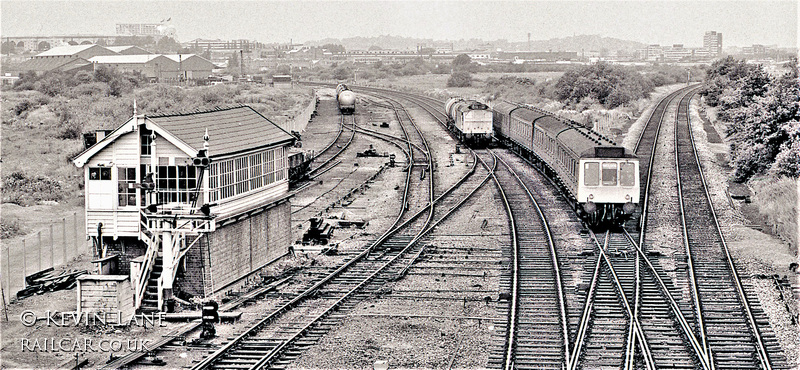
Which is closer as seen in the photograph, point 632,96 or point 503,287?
point 503,287

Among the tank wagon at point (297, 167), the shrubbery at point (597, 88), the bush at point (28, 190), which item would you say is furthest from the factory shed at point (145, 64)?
the tank wagon at point (297, 167)

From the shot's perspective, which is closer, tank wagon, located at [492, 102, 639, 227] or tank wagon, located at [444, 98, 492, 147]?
tank wagon, located at [492, 102, 639, 227]

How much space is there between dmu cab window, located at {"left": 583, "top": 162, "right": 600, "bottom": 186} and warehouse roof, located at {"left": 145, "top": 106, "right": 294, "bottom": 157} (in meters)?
8.98

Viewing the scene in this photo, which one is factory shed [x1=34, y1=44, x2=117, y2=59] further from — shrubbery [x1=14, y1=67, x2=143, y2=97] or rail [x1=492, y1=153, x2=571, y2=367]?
rail [x1=492, y1=153, x2=571, y2=367]

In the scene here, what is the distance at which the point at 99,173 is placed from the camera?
2058cm

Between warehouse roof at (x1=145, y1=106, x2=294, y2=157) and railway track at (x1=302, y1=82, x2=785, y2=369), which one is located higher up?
warehouse roof at (x1=145, y1=106, x2=294, y2=157)

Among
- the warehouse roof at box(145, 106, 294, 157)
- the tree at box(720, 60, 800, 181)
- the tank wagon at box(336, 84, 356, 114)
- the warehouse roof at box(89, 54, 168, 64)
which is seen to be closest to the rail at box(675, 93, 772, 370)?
the tree at box(720, 60, 800, 181)

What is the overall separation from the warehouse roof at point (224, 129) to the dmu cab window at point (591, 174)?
29.5ft

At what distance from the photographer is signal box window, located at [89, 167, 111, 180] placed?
20578 millimetres

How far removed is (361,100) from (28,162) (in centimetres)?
4973

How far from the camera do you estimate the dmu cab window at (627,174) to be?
28312 millimetres

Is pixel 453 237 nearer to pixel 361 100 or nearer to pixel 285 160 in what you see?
pixel 285 160

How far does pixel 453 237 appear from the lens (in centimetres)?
2838

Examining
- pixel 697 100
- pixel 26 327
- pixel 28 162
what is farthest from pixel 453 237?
pixel 697 100
